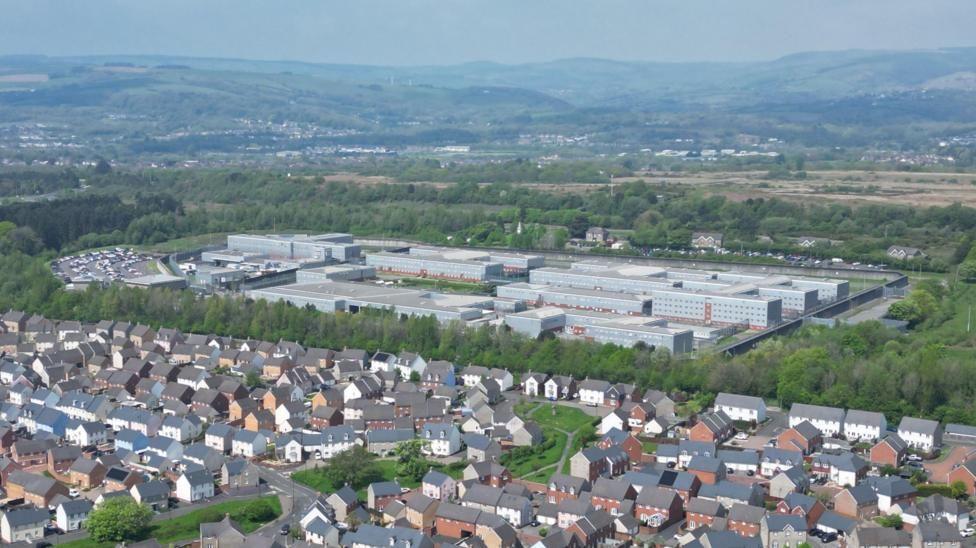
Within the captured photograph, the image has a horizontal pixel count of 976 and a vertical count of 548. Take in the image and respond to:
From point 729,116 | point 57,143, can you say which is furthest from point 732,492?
point 729,116

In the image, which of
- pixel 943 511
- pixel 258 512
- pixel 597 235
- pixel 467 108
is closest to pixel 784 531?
pixel 943 511

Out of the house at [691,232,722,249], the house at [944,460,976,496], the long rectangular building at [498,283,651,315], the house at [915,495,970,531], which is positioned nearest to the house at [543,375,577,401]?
the house at [944,460,976,496]

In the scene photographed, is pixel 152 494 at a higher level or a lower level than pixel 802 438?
lower

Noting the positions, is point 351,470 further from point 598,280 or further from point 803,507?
point 598,280

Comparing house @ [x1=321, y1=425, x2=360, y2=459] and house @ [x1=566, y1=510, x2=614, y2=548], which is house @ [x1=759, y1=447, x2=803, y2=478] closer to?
house @ [x1=566, y1=510, x2=614, y2=548]

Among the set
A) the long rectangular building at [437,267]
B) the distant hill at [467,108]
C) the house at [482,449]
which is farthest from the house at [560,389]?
the distant hill at [467,108]

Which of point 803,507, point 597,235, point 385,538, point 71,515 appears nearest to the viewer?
point 385,538
